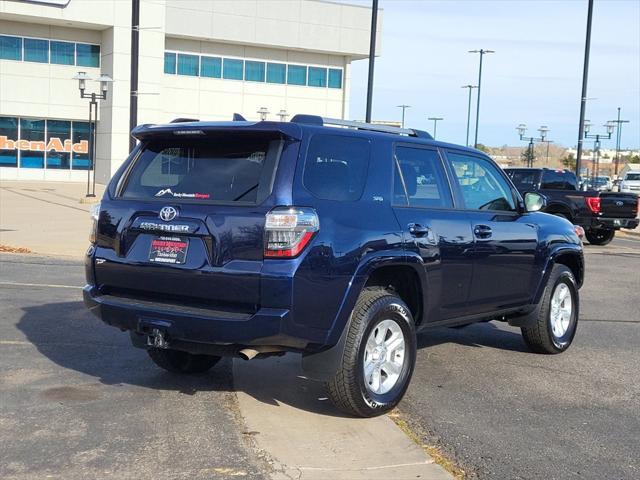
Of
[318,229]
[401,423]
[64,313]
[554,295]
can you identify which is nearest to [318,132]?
[318,229]

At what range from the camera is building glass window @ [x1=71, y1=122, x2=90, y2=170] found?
4216cm

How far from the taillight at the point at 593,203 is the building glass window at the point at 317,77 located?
98.5 feet

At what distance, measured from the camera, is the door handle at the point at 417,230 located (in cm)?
574

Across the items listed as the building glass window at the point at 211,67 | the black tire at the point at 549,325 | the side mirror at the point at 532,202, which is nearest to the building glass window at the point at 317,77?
the building glass window at the point at 211,67

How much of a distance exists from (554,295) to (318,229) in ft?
11.7

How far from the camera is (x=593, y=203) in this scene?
20.1 m

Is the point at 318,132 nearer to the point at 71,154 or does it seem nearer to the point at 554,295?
the point at 554,295

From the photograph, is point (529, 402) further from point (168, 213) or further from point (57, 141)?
point (57, 141)

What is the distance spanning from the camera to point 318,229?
497cm

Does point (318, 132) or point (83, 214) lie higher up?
point (318, 132)

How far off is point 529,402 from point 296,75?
43.1 m

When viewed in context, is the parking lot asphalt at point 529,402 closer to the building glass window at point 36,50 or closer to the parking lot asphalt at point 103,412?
the parking lot asphalt at point 103,412

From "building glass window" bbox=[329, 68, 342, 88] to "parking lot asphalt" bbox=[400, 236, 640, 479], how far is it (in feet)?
133

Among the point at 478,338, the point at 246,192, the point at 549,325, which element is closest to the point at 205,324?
the point at 246,192
